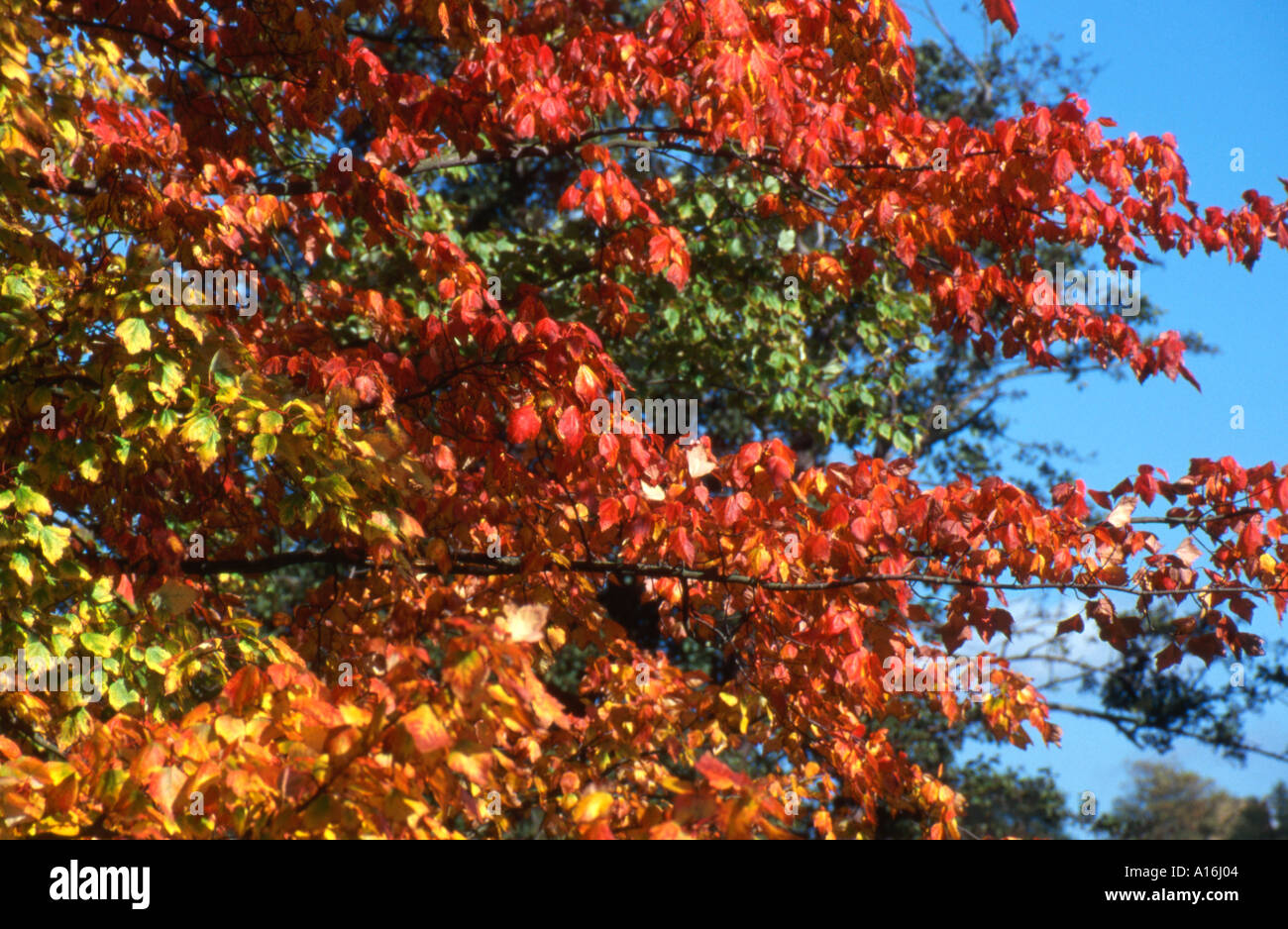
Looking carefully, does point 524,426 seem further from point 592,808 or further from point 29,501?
point 592,808

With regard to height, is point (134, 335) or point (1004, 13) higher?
point (1004, 13)

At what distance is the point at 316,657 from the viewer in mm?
5844

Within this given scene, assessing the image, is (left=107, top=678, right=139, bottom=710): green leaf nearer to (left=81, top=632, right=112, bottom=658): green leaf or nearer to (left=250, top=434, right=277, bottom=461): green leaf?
(left=81, top=632, right=112, bottom=658): green leaf

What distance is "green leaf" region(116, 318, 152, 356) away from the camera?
12.7ft

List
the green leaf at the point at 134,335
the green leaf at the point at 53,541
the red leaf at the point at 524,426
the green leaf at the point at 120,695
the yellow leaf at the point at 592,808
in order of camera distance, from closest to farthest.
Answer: the yellow leaf at the point at 592,808
the green leaf at the point at 134,335
the green leaf at the point at 53,541
the green leaf at the point at 120,695
the red leaf at the point at 524,426

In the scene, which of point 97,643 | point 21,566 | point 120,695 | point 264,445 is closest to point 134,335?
point 264,445

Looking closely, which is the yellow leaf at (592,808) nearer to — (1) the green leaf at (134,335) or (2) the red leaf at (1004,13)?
(1) the green leaf at (134,335)

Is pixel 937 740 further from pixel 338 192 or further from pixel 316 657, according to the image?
pixel 338 192

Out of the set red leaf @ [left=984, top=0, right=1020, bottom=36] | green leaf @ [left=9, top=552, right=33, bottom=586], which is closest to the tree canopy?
green leaf @ [left=9, top=552, right=33, bottom=586]

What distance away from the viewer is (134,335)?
3.90 metres

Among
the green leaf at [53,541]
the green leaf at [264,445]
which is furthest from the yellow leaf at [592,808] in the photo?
the green leaf at [53,541]

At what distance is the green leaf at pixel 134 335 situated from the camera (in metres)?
3.87
